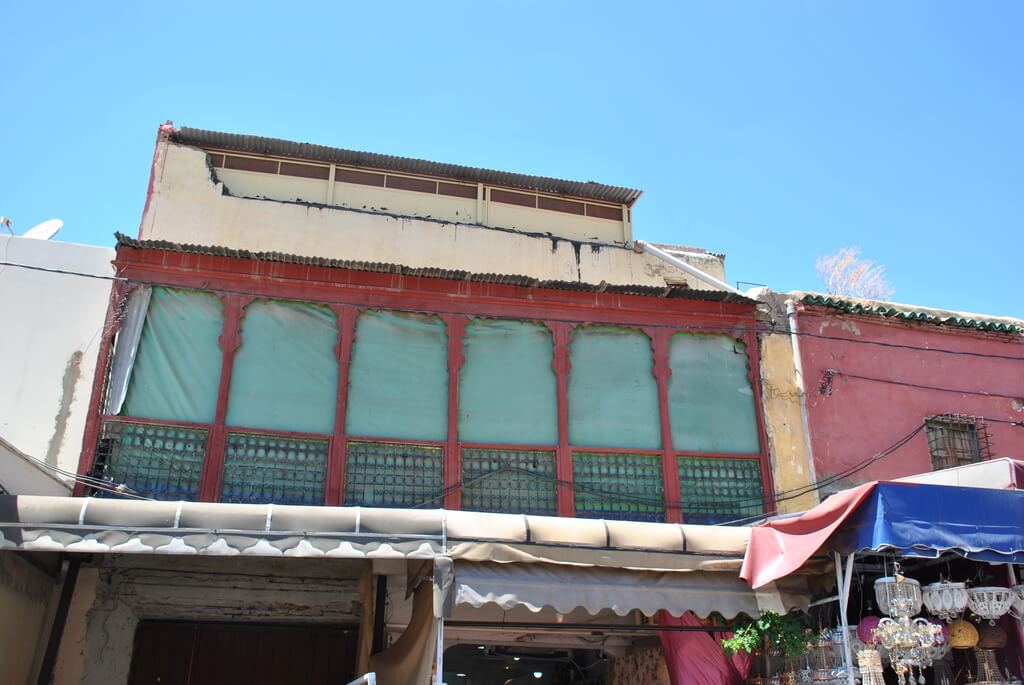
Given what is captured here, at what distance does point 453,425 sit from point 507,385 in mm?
778

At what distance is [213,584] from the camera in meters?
8.88

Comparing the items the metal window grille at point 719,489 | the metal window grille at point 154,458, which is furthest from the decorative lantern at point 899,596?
the metal window grille at point 154,458

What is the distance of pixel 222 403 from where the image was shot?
29.1ft

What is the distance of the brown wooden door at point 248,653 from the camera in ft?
29.7

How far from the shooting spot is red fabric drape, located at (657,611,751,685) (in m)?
8.17

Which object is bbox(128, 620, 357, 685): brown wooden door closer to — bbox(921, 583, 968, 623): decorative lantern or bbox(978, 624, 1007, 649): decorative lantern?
bbox(921, 583, 968, 623): decorative lantern

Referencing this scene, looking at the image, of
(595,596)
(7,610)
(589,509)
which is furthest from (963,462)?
(7,610)

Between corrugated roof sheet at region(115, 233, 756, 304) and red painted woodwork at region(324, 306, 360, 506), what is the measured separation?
0.53 m

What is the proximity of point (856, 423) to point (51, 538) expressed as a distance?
839cm

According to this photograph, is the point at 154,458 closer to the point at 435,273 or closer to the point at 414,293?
the point at 414,293

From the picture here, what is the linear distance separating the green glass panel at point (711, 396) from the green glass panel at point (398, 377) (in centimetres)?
264

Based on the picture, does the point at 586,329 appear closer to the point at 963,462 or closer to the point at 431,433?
the point at 431,433

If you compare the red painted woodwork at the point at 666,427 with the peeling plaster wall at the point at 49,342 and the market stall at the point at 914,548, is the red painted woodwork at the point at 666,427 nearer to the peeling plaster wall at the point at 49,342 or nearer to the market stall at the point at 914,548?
the market stall at the point at 914,548

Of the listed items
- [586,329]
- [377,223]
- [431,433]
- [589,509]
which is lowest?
[589,509]
